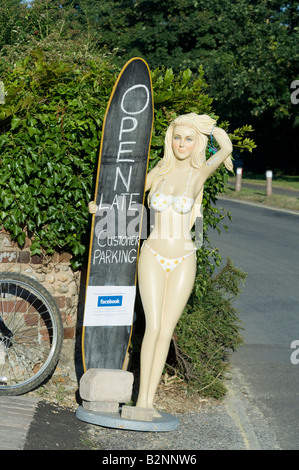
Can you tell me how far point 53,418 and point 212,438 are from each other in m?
1.26

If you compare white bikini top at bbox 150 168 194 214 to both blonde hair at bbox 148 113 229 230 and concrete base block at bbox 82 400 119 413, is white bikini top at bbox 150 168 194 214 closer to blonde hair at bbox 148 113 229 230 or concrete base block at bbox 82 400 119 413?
blonde hair at bbox 148 113 229 230

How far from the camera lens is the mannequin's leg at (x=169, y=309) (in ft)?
18.4

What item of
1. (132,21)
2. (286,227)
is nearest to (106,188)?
(286,227)

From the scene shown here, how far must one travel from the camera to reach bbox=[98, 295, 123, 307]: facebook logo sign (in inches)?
227

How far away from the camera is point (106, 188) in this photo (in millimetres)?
5715

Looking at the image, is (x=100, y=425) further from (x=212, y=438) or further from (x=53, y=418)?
(x=212, y=438)

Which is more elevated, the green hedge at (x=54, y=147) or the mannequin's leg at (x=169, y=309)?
the green hedge at (x=54, y=147)

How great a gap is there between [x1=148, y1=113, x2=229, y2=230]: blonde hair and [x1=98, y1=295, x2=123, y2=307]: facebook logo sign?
839 millimetres

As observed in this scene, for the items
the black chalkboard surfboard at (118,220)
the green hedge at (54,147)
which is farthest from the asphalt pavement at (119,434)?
the green hedge at (54,147)

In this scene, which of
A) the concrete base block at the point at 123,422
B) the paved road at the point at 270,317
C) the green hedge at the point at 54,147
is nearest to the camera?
the concrete base block at the point at 123,422

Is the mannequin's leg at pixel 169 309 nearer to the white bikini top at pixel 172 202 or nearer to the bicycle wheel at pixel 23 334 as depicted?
the white bikini top at pixel 172 202

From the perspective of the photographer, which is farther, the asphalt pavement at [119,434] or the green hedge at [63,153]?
the green hedge at [63,153]

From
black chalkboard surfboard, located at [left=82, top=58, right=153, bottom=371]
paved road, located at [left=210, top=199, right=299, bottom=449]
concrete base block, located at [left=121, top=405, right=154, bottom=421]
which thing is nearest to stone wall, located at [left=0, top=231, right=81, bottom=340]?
black chalkboard surfboard, located at [left=82, top=58, right=153, bottom=371]

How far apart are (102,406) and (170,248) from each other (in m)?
1.34
